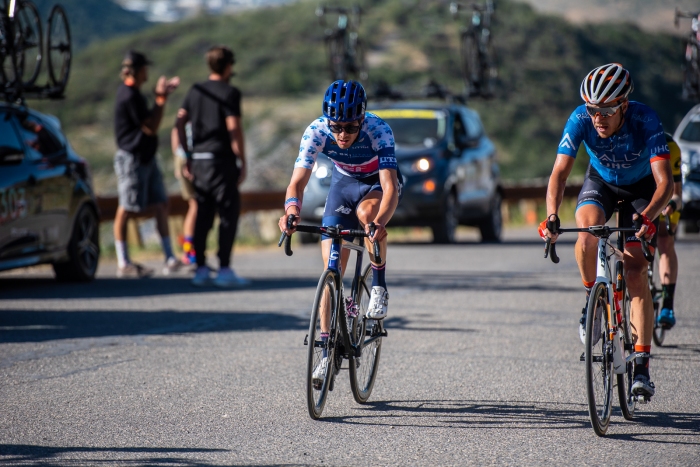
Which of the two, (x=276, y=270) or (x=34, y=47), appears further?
(x=276, y=270)

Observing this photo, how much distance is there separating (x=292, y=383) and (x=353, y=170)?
139cm

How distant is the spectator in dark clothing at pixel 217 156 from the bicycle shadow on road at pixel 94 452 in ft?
20.4

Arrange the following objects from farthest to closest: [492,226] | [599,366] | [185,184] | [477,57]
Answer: [477,57] < [492,226] < [185,184] < [599,366]

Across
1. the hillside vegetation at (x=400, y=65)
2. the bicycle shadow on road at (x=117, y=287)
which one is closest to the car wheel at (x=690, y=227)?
the bicycle shadow on road at (x=117, y=287)

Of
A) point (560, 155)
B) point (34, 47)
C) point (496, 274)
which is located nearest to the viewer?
point (560, 155)

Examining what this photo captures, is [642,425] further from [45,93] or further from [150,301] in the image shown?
[45,93]

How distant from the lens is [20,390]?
21.1 ft

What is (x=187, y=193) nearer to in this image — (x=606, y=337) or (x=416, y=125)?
(x=416, y=125)

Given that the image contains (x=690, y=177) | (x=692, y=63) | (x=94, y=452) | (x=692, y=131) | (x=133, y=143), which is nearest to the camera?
(x=94, y=452)

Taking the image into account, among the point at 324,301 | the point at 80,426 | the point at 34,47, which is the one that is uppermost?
the point at 34,47

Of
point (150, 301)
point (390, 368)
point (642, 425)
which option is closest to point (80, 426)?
point (390, 368)

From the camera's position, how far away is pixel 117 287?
37.5 feet

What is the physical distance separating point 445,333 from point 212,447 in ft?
12.6

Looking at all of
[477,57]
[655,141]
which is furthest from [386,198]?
[477,57]
